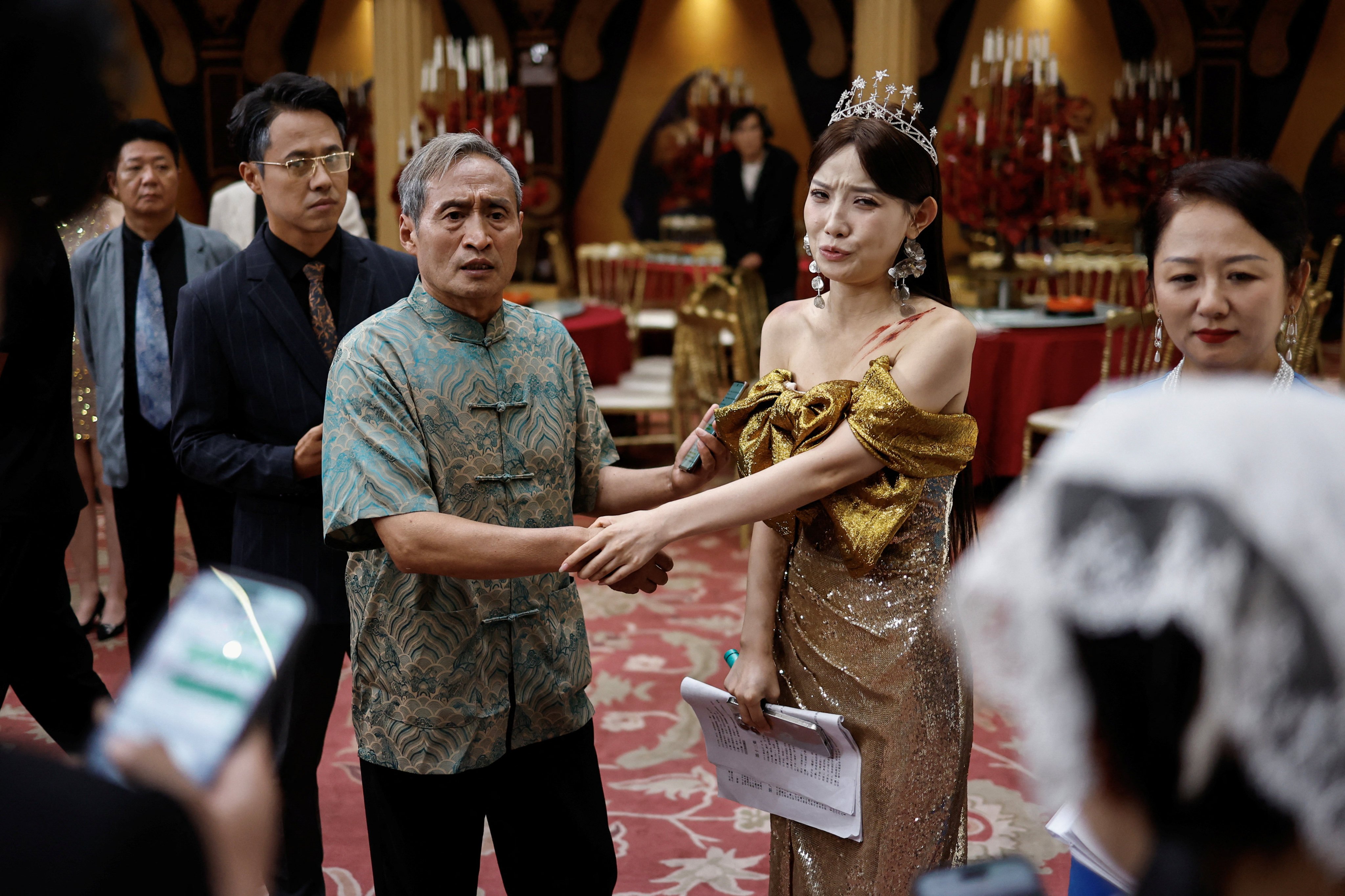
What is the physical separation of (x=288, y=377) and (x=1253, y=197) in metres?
1.74

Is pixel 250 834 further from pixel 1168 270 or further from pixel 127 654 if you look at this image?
pixel 127 654

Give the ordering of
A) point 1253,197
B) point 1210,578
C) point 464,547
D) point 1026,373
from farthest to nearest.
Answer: point 1026,373 → point 464,547 → point 1253,197 → point 1210,578

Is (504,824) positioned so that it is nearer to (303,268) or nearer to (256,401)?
(256,401)

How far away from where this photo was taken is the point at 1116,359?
543cm

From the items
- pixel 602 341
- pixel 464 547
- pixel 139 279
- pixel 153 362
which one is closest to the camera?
pixel 464 547

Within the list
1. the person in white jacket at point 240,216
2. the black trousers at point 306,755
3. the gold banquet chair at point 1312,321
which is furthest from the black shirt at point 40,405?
the gold banquet chair at point 1312,321

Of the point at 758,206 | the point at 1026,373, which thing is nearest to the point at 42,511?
the point at 1026,373

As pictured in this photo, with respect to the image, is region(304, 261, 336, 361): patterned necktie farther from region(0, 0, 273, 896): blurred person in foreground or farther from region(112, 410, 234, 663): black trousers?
region(0, 0, 273, 896): blurred person in foreground

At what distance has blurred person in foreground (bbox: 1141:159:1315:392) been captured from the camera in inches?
60.8

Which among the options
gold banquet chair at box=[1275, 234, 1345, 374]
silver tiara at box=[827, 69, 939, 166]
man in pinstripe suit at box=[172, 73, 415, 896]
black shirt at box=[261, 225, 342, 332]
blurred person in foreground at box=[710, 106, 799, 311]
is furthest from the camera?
blurred person in foreground at box=[710, 106, 799, 311]

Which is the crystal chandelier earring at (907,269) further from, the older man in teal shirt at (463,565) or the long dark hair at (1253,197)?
the older man in teal shirt at (463,565)

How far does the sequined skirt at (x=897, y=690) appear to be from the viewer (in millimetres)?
1846

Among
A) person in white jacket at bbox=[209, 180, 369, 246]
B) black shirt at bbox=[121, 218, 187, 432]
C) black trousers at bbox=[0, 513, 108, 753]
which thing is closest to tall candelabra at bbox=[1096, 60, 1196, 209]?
person in white jacket at bbox=[209, 180, 369, 246]

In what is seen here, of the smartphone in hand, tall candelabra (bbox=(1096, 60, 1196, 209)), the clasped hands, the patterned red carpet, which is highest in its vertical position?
tall candelabra (bbox=(1096, 60, 1196, 209))
